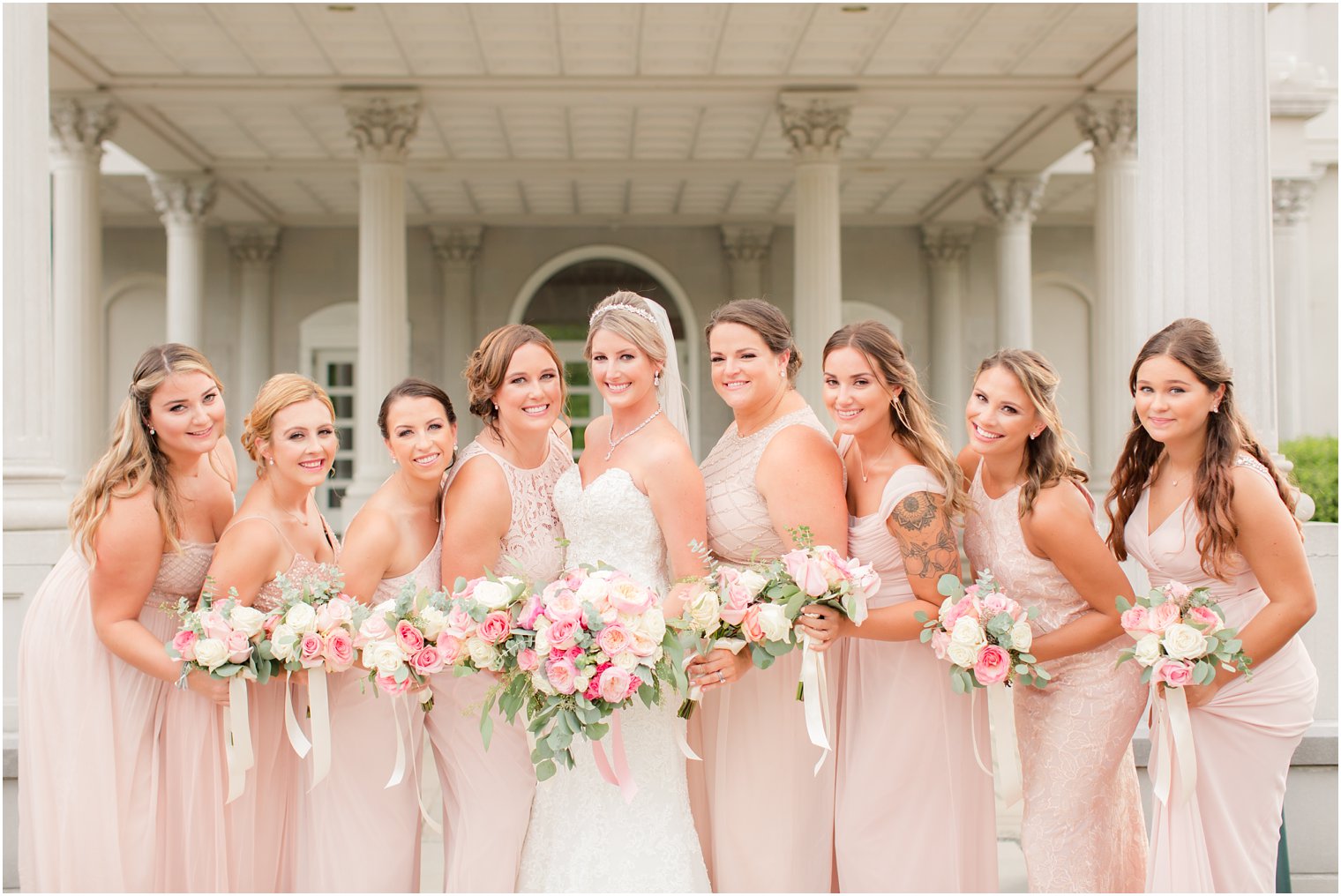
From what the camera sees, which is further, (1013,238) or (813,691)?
(1013,238)

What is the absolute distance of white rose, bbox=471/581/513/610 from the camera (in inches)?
131

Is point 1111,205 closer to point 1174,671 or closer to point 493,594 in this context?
point 1174,671

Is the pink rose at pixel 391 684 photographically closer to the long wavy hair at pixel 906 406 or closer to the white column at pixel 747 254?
the long wavy hair at pixel 906 406

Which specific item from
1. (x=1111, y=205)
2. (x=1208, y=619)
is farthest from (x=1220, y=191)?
(x=1111, y=205)

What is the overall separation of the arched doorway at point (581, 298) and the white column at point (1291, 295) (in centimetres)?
949

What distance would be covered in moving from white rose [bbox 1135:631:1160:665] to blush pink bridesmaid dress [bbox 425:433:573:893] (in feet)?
6.50

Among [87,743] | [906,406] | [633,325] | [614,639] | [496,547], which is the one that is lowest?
[87,743]

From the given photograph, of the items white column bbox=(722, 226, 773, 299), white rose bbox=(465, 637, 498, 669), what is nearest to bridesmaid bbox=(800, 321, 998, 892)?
white rose bbox=(465, 637, 498, 669)

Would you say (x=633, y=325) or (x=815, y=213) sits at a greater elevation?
(x=815, y=213)

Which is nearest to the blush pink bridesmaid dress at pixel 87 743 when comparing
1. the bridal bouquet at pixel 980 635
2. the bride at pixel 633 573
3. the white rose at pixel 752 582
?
the bride at pixel 633 573

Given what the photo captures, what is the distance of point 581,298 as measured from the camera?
2005 centimetres

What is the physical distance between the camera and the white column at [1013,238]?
52.6ft

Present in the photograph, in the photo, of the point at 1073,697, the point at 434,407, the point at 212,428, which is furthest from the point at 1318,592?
the point at 212,428

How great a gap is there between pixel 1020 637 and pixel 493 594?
1708mm
